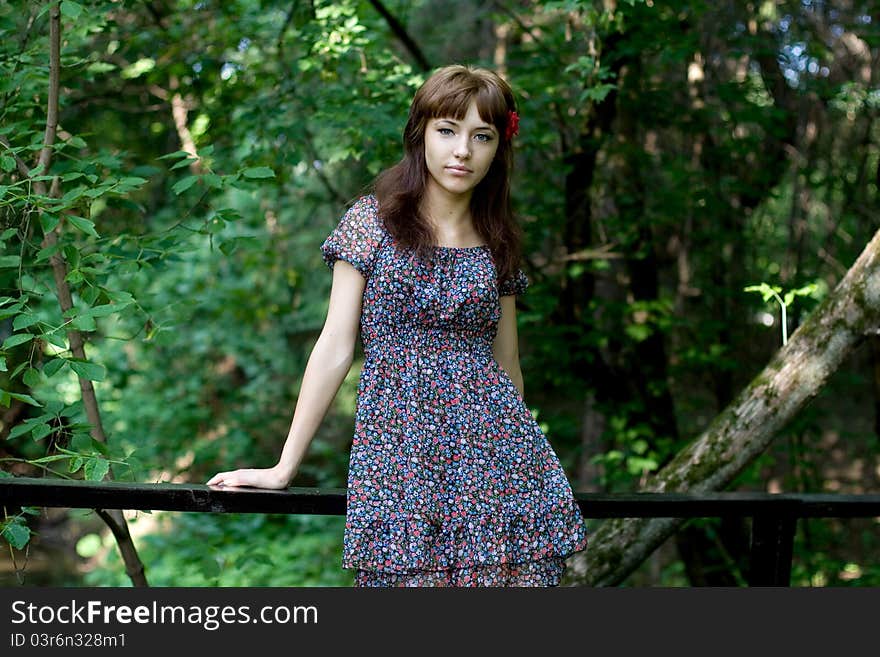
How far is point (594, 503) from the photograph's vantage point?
78.7 inches

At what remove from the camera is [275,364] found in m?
6.96

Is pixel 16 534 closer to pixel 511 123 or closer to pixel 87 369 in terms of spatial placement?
pixel 87 369

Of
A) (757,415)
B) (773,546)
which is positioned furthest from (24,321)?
(757,415)

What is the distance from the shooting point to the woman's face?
193 cm

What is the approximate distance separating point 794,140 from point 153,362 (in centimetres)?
467

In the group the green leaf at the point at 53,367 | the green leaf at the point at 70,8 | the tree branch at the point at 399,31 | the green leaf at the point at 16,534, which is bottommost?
the green leaf at the point at 16,534

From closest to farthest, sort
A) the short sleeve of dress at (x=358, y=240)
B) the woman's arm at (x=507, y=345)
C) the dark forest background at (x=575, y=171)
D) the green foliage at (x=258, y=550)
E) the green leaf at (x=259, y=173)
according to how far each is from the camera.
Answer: the short sleeve of dress at (x=358, y=240)
the woman's arm at (x=507, y=345)
the green leaf at (x=259, y=173)
the dark forest background at (x=575, y=171)
the green foliage at (x=258, y=550)

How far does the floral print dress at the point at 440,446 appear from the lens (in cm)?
177

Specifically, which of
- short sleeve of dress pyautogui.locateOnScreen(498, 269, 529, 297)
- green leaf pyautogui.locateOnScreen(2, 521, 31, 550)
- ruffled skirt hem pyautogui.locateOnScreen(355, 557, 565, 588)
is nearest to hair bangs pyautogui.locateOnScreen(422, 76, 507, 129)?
short sleeve of dress pyautogui.locateOnScreen(498, 269, 529, 297)

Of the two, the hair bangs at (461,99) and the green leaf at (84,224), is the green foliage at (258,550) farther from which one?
the hair bangs at (461,99)

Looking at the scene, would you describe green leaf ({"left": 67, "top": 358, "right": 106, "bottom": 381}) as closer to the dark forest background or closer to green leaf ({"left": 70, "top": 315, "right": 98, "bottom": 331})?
green leaf ({"left": 70, "top": 315, "right": 98, "bottom": 331})

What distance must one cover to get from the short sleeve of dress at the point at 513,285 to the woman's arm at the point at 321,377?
1.13ft

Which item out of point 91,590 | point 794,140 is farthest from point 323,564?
point 91,590

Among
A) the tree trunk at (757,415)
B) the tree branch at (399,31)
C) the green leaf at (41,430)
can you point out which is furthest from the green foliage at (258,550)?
the green leaf at (41,430)
